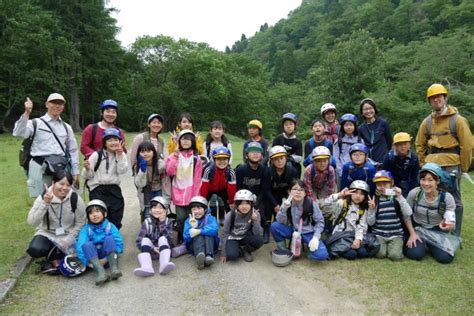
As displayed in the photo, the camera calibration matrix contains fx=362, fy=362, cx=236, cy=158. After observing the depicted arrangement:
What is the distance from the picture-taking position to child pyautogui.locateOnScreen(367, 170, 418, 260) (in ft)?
19.6

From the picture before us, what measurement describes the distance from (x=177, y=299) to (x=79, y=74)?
3465 centimetres

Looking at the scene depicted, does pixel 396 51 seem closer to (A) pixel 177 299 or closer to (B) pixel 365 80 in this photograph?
(B) pixel 365 80

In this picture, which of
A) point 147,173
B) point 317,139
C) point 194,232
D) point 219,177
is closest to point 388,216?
point 317,139

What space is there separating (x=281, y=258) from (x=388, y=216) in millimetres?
1980

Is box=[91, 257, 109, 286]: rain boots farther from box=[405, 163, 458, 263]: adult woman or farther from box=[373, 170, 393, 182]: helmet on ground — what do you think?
box=[405, 163, 458, 263]: adult woman

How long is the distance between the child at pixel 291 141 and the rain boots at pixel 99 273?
4.11m

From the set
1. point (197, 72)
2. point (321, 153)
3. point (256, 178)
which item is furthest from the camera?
point (197, 72)

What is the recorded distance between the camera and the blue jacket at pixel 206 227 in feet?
19.3

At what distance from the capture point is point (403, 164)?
6.64 m

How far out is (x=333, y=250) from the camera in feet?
19.6

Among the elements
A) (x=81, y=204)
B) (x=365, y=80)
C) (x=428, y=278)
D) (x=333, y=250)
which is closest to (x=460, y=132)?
(x=428, y=278)

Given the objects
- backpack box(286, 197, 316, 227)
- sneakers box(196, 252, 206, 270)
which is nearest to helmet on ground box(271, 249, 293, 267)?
backpack box(286, 197, 316, 227)

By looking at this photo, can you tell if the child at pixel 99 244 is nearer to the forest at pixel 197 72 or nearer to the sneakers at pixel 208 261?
the sneakers at pixel 208 261

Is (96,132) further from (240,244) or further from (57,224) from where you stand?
(240,244)
